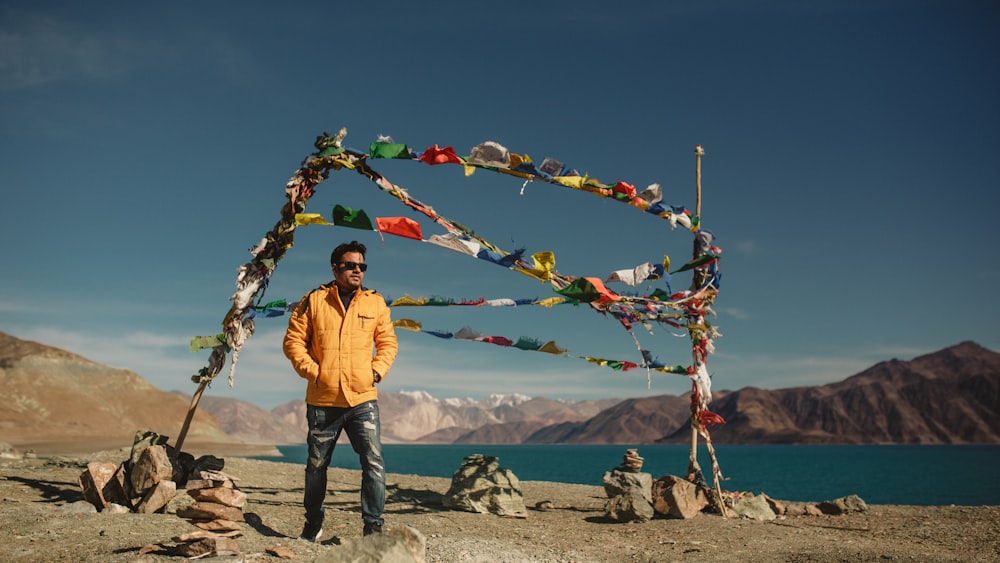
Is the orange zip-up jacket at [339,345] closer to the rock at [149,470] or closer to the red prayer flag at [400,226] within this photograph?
the red prayer flag at [400,226]

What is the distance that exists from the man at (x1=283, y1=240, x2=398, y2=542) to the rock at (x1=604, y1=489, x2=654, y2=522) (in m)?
4.75

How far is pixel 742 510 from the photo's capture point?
10.0 metres

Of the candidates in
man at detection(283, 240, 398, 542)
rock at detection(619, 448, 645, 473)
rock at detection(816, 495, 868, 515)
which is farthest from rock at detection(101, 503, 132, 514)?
rock at detection(816, 495, 868, 515)

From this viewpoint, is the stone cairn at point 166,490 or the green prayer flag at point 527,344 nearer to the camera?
the stone cairn at point 166,490

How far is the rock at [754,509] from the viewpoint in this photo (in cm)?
997

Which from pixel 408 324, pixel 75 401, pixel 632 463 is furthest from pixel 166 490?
pixel 75 401

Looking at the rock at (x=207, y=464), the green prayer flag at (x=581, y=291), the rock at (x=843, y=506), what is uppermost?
the green prayer flag at (x=581, y=291)

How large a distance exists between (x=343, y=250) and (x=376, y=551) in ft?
9.60

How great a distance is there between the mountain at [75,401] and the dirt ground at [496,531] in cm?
9129

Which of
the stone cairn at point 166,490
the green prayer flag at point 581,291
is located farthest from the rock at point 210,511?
the green prayer flag at point 581,291

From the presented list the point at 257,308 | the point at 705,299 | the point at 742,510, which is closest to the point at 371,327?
the point at 257,308

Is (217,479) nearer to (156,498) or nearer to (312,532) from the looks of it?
(156,498)

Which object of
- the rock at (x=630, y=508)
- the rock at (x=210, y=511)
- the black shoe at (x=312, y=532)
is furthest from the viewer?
the rock at (x=630, y=508)

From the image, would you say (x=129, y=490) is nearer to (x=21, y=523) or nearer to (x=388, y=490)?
(x=21, y=523)
